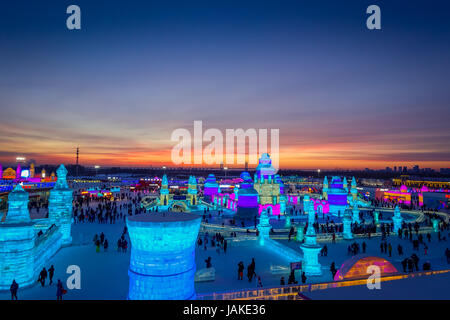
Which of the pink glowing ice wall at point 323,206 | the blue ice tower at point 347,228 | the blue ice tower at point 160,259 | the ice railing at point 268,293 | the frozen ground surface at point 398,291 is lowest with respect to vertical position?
the pink glowing ice wall at point 323,206

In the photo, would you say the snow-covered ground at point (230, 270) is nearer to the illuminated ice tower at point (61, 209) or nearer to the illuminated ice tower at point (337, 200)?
the illuminated ice tower at point (61, 209)

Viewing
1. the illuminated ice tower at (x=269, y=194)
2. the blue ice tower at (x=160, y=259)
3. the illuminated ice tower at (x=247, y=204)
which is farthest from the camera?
the illuminated ice tower at (x=269, y=194)

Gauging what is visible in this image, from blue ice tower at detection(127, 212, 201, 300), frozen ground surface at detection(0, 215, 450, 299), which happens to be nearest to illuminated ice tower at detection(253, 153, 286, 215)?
frozen ground surface at detection(0, 215, 450, 299)

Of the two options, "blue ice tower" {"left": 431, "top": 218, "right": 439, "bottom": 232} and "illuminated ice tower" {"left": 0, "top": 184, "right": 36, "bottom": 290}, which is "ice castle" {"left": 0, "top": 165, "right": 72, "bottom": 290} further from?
"blue ice tower" {"left": 431, "top": 218, "right": 439, "bottom": 232}

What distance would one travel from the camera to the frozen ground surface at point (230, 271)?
312 inches

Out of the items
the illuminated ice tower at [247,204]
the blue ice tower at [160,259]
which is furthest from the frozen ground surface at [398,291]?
the illuminated ice tower at [247,204]

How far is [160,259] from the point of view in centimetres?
579

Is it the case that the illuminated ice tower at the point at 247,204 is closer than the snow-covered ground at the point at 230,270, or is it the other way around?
the snow-covered ground at the point at 230,270

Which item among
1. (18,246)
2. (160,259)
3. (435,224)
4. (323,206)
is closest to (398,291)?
(160,259)

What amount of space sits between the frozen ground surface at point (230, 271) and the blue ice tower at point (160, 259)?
3.64 meters

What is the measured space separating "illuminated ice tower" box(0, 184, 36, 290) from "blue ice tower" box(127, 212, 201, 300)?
9205mm

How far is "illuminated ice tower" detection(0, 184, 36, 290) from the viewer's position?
12016mm
